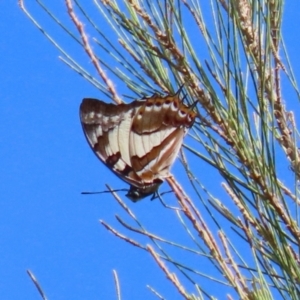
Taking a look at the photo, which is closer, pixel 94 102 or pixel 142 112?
pixel 142 112

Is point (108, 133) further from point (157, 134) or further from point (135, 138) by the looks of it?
point (157, 134)

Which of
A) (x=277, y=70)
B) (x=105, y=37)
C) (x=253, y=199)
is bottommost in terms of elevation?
(x=253, y=199)

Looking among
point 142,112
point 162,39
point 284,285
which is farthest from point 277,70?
point 142,112

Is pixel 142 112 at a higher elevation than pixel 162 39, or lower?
higher

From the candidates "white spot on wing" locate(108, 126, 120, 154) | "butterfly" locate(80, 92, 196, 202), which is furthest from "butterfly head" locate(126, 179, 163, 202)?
"white spot on wing" locate(108, 126, 120, 154)

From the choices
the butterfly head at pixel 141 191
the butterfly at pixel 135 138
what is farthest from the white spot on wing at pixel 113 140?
the butterfly head at pixel 141 191

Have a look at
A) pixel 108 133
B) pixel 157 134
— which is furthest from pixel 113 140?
pixel 157 134

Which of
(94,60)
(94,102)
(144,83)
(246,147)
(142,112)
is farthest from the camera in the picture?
(94,102)

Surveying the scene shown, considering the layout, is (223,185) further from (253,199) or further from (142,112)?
(142,112)

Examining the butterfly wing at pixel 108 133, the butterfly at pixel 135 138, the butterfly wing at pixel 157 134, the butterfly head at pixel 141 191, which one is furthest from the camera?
the butterfly wing at pixel 108 133

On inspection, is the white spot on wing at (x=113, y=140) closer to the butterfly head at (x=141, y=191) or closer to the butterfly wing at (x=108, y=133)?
the butterfly wing at (x=108, y=133)
